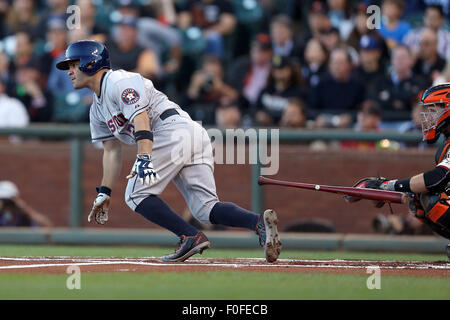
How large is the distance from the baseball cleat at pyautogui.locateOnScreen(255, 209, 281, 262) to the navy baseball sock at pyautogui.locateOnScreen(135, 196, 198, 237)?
21.6 inches

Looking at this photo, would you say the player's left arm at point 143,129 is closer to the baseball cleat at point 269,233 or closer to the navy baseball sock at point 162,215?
the navy baseball sock at point 162,215

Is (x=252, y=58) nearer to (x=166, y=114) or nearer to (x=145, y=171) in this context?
(x=166, y=114)

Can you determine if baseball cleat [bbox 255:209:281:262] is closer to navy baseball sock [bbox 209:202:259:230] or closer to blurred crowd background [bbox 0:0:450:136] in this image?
navy baseball sock [bbox 209:202:259:230]

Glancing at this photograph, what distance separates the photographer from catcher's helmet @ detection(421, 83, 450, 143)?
272 inches

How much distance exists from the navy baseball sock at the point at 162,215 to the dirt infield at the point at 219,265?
0.26 m

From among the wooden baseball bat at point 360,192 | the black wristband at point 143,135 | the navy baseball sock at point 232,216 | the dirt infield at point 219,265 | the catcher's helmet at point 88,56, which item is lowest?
the dirt infield at point 219,265

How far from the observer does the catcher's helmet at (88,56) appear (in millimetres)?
6812

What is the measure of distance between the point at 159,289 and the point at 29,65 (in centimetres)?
841

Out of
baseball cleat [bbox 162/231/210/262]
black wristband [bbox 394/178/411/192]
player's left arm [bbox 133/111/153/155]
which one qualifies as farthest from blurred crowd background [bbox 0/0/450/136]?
player's left arm [bbox 133/111/153/155]

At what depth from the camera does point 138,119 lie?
6.49m

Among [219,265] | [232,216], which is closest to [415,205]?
[232,216]

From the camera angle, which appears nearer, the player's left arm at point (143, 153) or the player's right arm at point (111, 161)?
the player's left arm at point (143, 153)

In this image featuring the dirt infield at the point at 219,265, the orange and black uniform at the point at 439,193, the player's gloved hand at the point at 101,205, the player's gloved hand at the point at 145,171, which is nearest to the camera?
the player's gloved hand at the point at 145,171

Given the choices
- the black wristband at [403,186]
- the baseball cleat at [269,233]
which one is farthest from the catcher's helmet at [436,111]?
the baseball cleat at [269,233]
